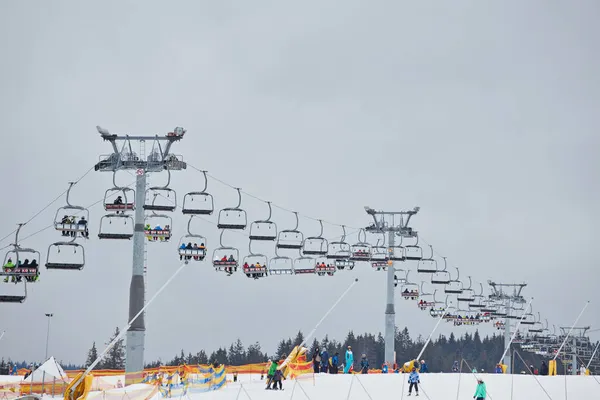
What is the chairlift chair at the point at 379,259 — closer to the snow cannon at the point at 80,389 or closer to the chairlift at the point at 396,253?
the chairlift at the point at 396,253

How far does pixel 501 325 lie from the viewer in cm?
11144

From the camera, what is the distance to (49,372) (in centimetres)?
5231

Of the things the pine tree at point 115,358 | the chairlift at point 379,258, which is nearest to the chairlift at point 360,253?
the chairlift at point 379,258

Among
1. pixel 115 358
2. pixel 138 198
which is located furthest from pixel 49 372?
pixel 115 358

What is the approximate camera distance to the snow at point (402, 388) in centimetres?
4253

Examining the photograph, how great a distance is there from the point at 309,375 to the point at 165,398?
382 inches

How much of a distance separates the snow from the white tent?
9.40 metres

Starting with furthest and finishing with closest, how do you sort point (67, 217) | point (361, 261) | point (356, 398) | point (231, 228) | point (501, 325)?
1. point (501, 325)
2. point (361, 261)
3. point (231, 228)
4. point (67, 217)
5. point (356, 398)

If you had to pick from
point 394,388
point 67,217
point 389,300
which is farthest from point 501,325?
point 67,217

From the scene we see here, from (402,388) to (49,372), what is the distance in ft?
63.7

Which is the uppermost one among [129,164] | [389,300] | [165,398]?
[129,164]

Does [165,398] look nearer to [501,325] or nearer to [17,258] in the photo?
[17,258]

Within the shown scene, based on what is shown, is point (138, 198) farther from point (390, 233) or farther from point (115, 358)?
point (115, 358)

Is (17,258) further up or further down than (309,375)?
further up
